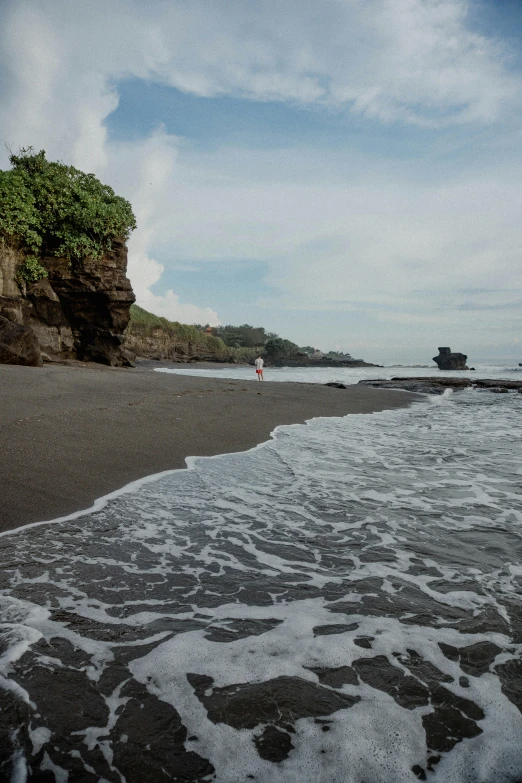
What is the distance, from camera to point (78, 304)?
1838 cm

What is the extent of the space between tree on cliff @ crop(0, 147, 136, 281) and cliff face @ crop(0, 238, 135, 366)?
45 centimetres

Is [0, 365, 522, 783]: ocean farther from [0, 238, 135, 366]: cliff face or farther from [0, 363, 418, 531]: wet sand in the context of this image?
[0, 238, 135, 366]: cliff face

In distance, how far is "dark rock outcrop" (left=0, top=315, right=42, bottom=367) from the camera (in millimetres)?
11750

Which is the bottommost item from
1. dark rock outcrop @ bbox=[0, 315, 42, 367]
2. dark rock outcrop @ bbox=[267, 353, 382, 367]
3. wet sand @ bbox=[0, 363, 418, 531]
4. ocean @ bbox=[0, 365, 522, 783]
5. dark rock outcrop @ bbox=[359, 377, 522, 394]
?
ocean @ bbox=[0, 365, 522, 783]

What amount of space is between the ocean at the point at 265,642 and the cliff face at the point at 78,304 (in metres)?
15.0

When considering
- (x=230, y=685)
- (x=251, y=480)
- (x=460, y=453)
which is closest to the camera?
(x=230, y=685)

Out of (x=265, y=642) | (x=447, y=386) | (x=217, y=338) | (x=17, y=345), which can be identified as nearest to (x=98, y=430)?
(x=265, y=642)

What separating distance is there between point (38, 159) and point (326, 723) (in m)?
A: 21.1

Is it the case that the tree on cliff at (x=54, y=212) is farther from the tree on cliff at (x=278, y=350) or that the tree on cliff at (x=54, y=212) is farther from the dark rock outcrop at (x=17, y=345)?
the tree on cliff at (x=278, y=350)

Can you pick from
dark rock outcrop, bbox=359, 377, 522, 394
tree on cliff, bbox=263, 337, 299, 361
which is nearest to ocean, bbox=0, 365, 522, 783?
dark rock outcrop, bbox=359, 377, 522, 394

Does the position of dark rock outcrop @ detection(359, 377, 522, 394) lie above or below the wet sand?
above

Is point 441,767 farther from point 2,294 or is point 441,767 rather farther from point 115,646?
point 2,294

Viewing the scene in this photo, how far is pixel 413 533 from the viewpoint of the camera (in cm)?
377

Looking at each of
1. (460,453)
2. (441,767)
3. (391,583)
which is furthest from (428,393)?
(441,767)
